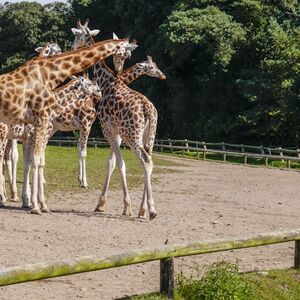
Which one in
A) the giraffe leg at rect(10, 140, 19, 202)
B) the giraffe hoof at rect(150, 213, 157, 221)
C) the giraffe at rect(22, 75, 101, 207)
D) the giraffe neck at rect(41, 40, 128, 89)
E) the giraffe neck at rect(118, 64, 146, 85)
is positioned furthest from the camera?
the giraffe at rect(22, 75, 101, 207)

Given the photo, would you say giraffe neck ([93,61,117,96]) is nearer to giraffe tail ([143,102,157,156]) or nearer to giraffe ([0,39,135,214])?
giraffe ([0,39,135,214])

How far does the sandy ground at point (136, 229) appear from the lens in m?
9.01

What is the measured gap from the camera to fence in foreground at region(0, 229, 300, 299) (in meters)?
7.30

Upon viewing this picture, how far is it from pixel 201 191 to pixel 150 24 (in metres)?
34.9

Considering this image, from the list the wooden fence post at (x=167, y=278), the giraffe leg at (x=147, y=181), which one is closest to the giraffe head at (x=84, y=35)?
the giraffe leg at (x=147, y=181)

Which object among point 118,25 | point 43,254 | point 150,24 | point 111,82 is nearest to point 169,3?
point 150,24

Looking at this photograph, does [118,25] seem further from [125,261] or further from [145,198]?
[125,261]

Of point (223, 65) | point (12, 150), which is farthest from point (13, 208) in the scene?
point (223, 65)

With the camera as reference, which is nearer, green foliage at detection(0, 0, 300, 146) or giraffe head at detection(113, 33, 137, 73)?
giraffe head at detection(113, 33, 137, 73)

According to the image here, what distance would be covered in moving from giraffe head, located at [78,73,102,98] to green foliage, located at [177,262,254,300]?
25.2 feet

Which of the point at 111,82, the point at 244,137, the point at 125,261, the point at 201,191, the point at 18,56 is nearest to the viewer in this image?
the point at 125,261

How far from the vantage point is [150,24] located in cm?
5288

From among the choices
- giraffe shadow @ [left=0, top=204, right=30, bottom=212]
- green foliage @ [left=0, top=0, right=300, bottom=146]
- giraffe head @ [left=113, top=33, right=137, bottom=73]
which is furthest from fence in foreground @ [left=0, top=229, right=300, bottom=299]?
green foliage @ [left=0, top=0, right=300, bottom=146]

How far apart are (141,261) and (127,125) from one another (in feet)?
20.1
